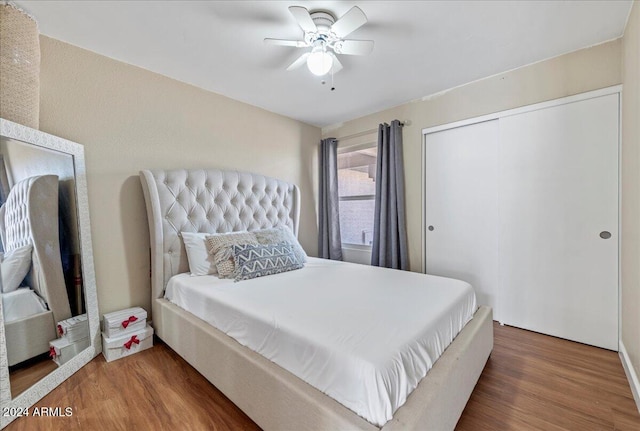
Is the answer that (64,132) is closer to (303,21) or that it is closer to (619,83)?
(303,21)

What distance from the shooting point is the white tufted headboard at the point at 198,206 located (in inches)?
89.7

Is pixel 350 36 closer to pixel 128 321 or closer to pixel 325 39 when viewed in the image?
pixel 325 39

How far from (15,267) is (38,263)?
0.15 metres

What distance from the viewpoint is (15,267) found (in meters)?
1.55

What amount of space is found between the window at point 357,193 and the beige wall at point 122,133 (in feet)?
5.40

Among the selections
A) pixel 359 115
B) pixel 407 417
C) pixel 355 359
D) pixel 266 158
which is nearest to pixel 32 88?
pixel 266 158

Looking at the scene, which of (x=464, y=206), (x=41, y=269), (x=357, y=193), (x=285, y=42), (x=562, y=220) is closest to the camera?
(x=41, y=269)

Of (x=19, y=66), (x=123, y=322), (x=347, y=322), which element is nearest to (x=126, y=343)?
(x=123, y=322)

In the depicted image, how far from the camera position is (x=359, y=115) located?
11.8 feet

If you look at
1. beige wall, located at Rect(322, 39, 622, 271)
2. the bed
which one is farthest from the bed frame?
beige wall, located at Rect(322, 39, 622, 271)

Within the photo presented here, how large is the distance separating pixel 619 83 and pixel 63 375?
4.41 meters

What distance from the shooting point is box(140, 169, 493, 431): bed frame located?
110 centimetres

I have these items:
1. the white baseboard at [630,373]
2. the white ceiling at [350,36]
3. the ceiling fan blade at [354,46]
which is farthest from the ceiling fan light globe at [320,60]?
the white baseboard at [630,373]

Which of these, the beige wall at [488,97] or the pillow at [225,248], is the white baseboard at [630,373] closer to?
the beige wall at [488,97]
